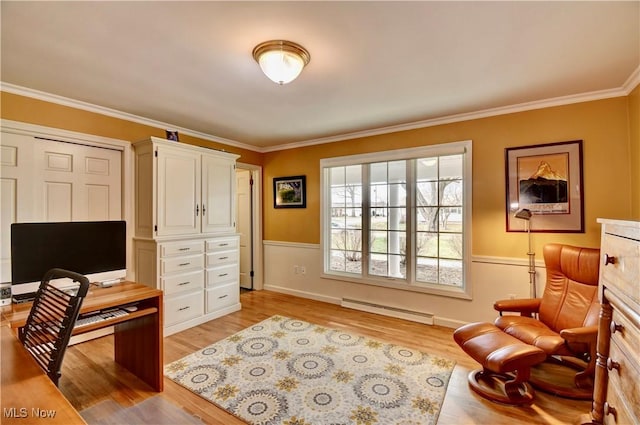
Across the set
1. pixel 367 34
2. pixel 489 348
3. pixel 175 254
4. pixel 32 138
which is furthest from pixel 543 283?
pixel 32 138

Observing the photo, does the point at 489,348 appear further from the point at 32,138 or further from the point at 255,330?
the point at 32,138

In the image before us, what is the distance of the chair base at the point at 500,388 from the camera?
201 centimetres

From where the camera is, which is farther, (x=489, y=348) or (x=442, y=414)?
(x=489, y=348)

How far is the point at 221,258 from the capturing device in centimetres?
382

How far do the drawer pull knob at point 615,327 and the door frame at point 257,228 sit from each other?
4.32 metres

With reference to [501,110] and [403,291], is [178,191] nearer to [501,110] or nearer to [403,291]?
[403,291]

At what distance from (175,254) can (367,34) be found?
289 centimetres

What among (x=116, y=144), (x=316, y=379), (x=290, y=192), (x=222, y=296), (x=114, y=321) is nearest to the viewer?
(x=114, y=321)

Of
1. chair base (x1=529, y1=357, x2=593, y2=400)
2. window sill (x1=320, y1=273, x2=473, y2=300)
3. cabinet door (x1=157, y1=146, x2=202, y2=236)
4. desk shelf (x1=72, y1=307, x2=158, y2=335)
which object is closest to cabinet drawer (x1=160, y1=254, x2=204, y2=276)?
cabinet door (x1=157, y1=146, x2=202, y2=236)

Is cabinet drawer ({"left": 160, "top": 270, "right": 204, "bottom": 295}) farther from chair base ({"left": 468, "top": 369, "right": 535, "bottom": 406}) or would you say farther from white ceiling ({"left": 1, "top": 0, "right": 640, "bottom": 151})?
chair base ({"left": 468, "top": 369, "right": 535, "bottom": 406})

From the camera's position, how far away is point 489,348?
6.93 ft

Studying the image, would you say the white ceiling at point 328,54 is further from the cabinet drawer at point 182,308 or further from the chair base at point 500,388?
the chair base at point 500,388

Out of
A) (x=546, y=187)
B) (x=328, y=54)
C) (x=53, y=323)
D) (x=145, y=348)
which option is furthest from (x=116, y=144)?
(x=546, y=187)

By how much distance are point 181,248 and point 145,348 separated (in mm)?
1277
